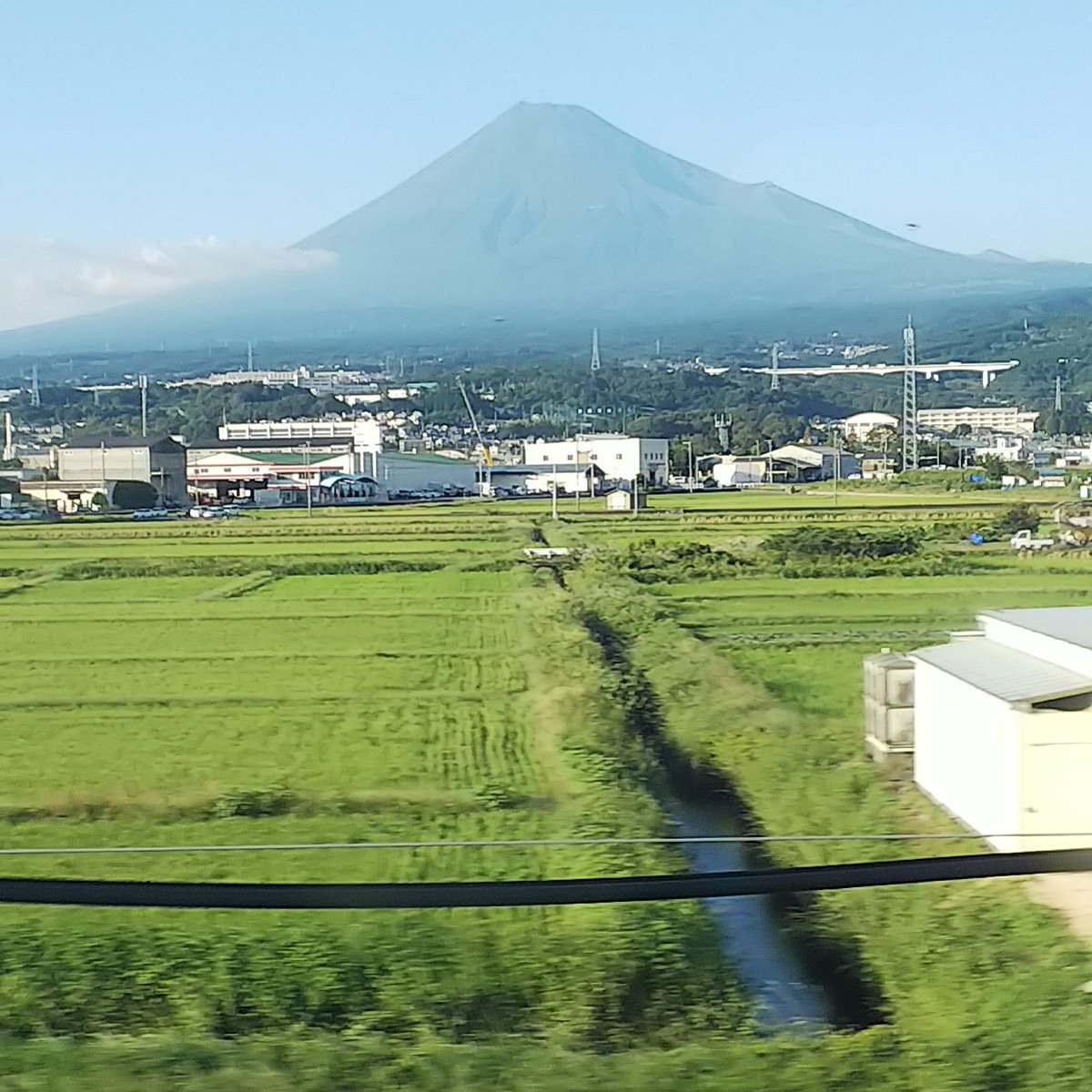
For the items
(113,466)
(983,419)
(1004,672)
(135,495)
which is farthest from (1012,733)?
(983,419)

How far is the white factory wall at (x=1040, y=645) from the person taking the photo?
407cm

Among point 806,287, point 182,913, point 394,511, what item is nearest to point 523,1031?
point 182,913

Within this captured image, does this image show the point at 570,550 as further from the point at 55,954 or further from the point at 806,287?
the point at 806,287

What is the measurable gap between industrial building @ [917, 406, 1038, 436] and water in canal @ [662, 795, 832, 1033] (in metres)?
30.2

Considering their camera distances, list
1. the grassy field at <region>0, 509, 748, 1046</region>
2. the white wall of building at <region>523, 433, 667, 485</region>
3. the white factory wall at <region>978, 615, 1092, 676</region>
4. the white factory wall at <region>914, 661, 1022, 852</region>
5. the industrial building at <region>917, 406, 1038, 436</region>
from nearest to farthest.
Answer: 1. the grassy field at <region>0, 509, 748, 1046</region>
2. the white factory wall at <region>914, 661, 1022, 852</region>
3. the white factory wall at <region>978, 615, 1092, 676</region>
4. the white wall of building at <region>523, 433, 667, 485</region>
5. the industrial building at <region>917, 406, 1038, 436</region>

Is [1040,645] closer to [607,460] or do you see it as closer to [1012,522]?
[1012,522]

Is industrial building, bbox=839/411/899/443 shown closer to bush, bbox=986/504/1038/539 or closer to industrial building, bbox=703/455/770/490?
industrial building, bbox=703/455/770/490

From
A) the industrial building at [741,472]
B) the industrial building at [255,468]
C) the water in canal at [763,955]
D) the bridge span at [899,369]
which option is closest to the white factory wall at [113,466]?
the industrial building at [255,468]

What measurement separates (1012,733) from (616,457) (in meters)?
20.7

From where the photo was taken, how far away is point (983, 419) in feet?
122

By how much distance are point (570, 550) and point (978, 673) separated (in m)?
9.02

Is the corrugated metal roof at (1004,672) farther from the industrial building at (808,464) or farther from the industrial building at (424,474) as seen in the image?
the industrial building at (808,464)

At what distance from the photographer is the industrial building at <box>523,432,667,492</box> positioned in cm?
2314

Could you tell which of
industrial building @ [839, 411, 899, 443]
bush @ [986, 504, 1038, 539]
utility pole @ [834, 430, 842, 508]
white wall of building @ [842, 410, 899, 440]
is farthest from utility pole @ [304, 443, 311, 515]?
white wall of building @ [842, 410, 899, 440]
